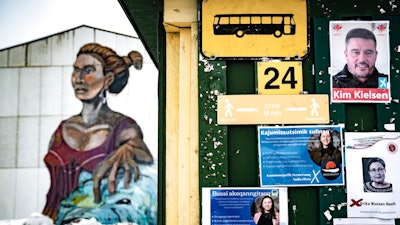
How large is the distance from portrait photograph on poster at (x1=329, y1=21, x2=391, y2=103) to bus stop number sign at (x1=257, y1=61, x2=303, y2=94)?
0.18 meters

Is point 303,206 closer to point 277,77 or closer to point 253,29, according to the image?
point 277,77

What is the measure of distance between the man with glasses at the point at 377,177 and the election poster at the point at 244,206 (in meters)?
0.43

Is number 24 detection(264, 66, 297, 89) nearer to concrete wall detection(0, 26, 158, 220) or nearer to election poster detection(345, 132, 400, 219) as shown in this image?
election poster detection(345, 132, 400, 219)

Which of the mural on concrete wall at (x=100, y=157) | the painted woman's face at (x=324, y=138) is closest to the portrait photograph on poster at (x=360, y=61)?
the painted woman's face at (x=324, y=138)

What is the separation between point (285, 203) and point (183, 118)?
0.68m

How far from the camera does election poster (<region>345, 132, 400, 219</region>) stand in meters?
2.34

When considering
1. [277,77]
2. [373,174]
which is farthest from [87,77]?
[373,174]

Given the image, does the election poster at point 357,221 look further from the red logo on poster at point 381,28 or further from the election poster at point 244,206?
the red logo on poster at point 381,28

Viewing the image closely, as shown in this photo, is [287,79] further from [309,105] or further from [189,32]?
[189,32]

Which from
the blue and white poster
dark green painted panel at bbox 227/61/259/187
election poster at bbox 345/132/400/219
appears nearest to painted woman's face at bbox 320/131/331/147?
the blue and white poster

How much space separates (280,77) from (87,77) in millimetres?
7999

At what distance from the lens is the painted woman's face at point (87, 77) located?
981 cm

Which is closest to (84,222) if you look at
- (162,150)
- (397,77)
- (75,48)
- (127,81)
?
(127,81)

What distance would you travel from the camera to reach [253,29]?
2479 millimetres
